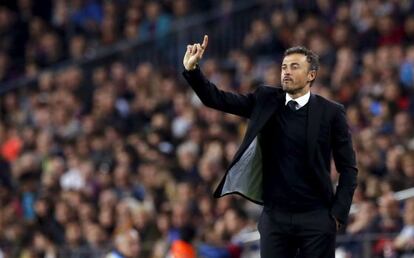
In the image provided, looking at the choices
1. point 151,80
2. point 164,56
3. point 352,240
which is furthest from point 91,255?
point 164,56

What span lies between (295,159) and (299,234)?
516 millimetres

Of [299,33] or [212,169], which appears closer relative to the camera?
[212,169]

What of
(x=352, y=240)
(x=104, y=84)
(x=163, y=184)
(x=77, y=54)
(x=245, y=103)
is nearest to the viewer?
(x=245, y=103)

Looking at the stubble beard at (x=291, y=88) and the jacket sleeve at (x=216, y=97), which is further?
the stubble beard at (x=291, y=88)

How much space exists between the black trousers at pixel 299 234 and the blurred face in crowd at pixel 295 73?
86cm

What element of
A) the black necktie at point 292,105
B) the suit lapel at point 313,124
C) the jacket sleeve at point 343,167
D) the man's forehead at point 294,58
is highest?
the man's forehead at point 294,58

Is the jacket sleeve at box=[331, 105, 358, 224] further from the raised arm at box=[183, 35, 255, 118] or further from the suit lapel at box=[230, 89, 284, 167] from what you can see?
the raised arm at box=[183, 35, 255, 118]

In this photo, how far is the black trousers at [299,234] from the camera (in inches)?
394

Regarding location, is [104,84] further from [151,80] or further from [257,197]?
[257,197]

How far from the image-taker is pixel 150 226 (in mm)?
16359

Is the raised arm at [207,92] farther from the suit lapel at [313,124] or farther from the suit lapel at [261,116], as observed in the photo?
the suit lapel at [313,124]

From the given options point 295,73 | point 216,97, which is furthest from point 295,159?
point 216,97

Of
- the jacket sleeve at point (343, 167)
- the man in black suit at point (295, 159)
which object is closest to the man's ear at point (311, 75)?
the man in black suit at point (295, 159)

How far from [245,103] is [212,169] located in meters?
6.88
